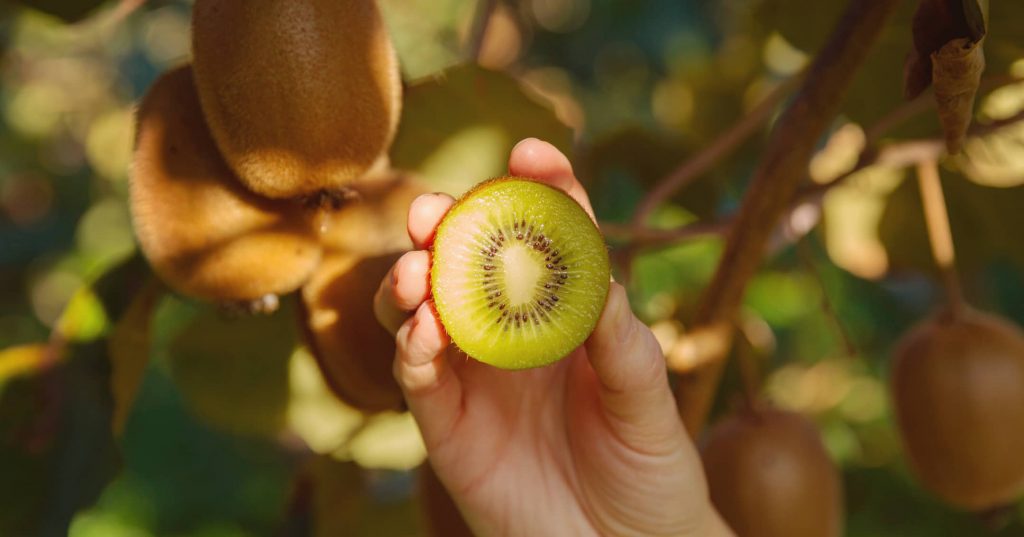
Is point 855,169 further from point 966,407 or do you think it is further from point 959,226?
point 959,226

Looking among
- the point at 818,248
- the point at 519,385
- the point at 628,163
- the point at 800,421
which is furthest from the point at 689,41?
the point at 519,385

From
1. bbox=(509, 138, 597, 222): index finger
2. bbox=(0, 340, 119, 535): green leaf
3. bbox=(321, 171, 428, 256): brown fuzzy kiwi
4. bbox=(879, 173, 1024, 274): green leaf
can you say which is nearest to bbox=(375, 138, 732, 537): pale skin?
bbox=(509, 138, 597, 222): index finger

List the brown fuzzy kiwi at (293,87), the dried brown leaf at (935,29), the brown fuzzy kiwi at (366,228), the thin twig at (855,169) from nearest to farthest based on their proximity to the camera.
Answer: the dried brown leaf at (935,29) → the brown fuzzy kiwi at (293,87) → the brown fuzzy kiwi at (366,228) → the thin twig at (855,169)

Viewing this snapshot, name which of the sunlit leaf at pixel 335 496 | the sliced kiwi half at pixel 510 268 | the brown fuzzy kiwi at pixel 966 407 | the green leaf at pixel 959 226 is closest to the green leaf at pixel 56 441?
the sunlit leaf at pixel 335 496

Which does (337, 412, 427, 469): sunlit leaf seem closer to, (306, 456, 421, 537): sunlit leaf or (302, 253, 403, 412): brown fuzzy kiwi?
(306, 456, 421, 537): sunlit leaf

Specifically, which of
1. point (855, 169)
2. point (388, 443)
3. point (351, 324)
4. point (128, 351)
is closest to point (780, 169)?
point (855, 169)

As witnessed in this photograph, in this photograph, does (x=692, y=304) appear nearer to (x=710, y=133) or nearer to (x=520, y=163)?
(x=710, y=133)

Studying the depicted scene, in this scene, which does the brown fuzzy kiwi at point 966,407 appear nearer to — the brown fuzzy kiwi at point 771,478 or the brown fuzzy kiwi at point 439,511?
the brown fuzzy kiwi at point 771,478
